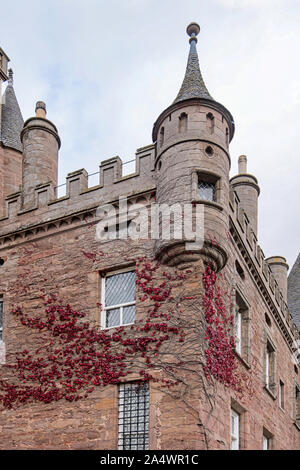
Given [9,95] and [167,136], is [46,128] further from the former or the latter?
[9,95]

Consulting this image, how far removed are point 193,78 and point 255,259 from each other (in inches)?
226

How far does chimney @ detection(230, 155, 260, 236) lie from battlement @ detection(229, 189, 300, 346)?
1794mm

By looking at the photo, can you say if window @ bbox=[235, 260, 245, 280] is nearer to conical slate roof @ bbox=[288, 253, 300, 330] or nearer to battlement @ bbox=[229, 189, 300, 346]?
battlement @ bbox=[229, 189, 300, 346]

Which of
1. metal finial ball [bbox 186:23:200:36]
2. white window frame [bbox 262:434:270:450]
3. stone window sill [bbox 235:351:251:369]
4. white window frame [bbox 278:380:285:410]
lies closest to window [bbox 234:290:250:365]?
stone window sill [bbox 235:351:251:369]

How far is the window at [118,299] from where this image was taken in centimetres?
1655

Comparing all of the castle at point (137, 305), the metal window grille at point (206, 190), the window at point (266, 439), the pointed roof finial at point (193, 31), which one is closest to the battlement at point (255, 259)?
the castle at point (137, 305)

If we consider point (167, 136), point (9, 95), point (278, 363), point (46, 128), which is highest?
point (9, 95)

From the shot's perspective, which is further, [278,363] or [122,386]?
[278,363]

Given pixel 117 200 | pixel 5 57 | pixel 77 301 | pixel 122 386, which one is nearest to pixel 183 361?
pixel 122 386

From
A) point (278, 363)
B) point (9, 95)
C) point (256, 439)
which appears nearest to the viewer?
point (256, 439)

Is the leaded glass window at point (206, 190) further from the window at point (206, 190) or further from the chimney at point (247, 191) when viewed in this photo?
the chimney at point (247, 191)

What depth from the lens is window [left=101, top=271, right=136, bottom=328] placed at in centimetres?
1655

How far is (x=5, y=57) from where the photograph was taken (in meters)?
24.5
